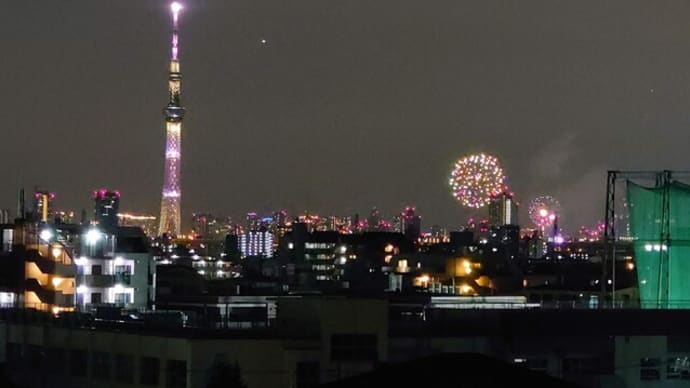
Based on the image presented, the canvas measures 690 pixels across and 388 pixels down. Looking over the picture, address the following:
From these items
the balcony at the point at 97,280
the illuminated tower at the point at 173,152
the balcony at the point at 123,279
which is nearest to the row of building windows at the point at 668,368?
the balcony at the point at 97,280

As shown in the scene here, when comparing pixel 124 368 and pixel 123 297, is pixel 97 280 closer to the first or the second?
pixel 123 297

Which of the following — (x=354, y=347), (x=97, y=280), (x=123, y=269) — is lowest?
(x=354, y=347)

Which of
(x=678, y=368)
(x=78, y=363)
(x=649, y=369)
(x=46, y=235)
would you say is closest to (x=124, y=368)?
(x=78, y=363)

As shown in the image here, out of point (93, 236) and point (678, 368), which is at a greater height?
point (93, 236)

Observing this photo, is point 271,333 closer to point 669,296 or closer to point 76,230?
point 669,296

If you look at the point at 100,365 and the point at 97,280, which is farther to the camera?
the point at 97,280

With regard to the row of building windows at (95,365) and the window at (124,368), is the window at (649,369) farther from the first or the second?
the window at (124,368)
